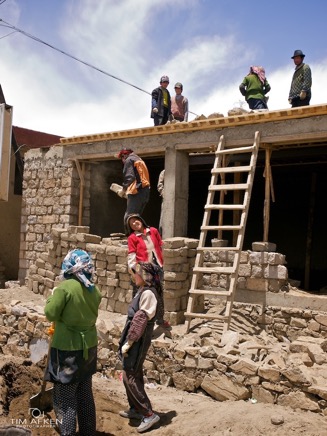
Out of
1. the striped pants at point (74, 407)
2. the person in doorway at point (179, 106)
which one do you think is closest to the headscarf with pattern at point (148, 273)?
the striped pants at point (74, 407)

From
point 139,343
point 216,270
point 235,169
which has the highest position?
point 235,169

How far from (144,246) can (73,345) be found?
2.59 m

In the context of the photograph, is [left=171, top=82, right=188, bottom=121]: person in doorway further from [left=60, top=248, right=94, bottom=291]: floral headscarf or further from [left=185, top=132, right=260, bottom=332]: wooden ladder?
[left=60, top=248, right=94, bottom=291]: floral headscarf

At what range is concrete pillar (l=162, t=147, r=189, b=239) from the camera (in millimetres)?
10125

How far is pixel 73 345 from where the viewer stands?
4.15 metres

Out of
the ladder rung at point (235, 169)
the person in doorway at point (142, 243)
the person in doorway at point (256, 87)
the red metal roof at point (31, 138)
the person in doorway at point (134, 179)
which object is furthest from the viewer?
the red metal roof at point (31, 138)

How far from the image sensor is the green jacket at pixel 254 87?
10.3 meters

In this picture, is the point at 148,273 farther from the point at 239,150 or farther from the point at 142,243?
the point at 239,150

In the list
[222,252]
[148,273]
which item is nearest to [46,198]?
[222,252]

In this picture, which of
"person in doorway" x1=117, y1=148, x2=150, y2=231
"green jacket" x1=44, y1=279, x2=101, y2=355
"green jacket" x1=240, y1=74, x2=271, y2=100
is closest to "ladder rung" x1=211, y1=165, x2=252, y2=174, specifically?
"person in doorway" x1=117, y1=148, x2=150, y2=231

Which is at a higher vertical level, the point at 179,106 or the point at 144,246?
the point at 179,106

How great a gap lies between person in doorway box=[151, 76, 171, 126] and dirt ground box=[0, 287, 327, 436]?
7035 millimetres

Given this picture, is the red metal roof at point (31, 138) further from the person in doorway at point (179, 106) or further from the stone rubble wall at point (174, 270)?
the stone rubble wall at point (174, 270)

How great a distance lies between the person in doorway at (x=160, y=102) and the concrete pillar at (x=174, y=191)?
1.36 m
